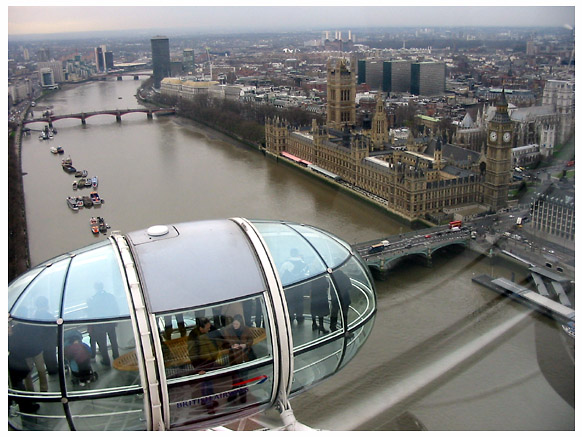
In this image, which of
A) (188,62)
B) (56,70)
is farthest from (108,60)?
(56,70)

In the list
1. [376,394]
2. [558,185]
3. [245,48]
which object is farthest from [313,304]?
[245,48]

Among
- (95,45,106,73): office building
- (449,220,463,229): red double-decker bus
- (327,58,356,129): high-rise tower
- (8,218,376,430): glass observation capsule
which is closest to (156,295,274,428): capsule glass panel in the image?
(8,218,376,430): glass observation capsule

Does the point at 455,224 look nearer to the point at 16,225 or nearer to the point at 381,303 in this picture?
the point at 381,303

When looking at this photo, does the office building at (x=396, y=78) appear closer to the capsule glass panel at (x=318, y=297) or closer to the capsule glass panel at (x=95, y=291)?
the capsule glass panel at (x=318, y=297)

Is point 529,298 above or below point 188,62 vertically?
below

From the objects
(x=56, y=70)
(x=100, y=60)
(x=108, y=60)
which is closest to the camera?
(x=56, y=70)

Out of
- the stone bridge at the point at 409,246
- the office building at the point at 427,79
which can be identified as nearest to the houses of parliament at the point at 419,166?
the stone bridge at the point at 409,246

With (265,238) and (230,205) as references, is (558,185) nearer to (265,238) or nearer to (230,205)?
(230,205)
